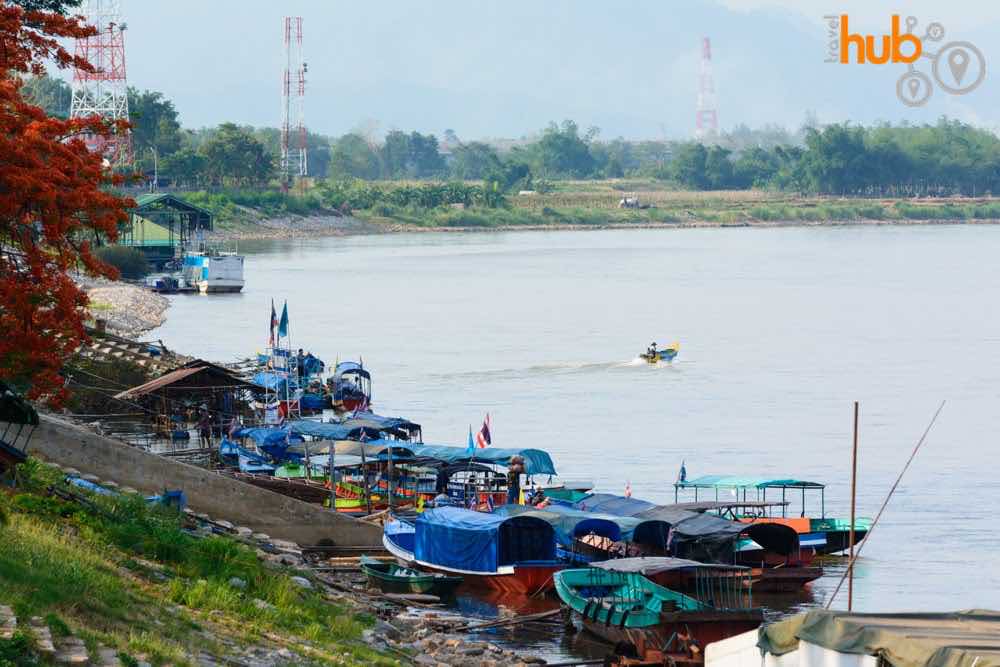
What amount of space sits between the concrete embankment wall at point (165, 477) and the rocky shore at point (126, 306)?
1400 inches

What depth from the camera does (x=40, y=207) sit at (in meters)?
19.2

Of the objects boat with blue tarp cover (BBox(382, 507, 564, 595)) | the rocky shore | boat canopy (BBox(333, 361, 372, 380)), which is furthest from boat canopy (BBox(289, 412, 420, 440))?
the rocky shore

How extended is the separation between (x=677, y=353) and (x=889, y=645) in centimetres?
5065

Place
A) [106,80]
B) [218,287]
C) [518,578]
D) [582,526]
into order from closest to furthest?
[518,578] → [582,526] → [218,287] → [106,80]

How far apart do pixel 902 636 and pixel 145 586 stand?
27.2 ft

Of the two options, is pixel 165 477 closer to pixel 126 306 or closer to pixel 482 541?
pixel 482 541

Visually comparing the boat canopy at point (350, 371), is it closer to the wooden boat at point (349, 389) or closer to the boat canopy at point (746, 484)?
the wooden boat at point (349, 389)

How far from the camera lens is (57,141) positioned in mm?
20000

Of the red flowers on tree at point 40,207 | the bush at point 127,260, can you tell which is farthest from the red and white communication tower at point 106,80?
the red flowers on tree at point 40,207

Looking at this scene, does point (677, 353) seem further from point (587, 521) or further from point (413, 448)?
point (587, 521)

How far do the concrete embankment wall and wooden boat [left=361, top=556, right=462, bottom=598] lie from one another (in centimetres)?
178

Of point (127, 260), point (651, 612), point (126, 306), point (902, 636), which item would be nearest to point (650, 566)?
point (651, 612)

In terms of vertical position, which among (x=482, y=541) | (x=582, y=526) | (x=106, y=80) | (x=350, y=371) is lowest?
(x=482, y=541)

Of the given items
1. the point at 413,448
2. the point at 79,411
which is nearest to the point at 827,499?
the point at 413,448
